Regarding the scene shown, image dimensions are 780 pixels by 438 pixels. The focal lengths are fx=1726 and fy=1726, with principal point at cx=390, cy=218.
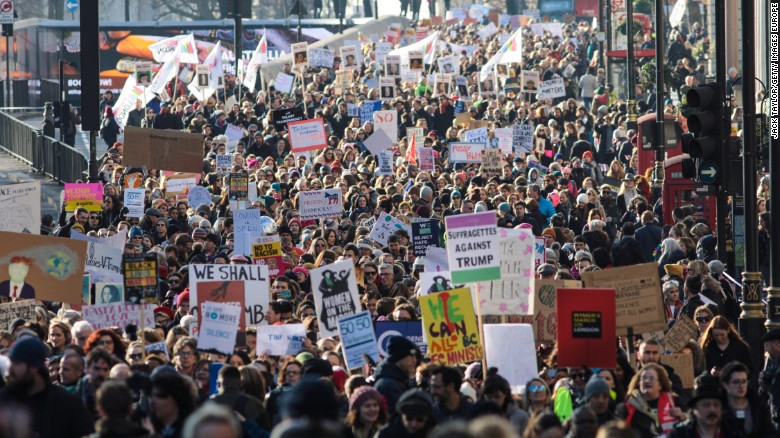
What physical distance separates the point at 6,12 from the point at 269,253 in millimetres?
28308

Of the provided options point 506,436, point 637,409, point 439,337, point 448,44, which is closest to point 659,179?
point 439,337

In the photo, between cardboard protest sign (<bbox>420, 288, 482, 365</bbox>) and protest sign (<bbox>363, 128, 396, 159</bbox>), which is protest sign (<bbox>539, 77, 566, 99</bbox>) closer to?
protest sign (<bbox>363, 128, 396, 159</bbox>)

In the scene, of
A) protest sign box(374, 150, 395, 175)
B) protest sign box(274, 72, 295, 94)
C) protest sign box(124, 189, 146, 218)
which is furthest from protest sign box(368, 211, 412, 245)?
protest sign box(274, 72, 295, 94)

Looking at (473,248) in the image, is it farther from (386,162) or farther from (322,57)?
(322,57)

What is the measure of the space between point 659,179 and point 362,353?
13.6 metres

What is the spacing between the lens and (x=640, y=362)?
39.7 ft

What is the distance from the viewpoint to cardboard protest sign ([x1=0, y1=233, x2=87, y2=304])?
14.7m

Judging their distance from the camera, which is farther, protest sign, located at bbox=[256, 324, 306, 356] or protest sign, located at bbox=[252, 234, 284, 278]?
protest sign, located at bbox=[252, 234, 284, 278]

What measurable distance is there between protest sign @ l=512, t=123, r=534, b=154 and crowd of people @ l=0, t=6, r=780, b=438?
135 millimetres

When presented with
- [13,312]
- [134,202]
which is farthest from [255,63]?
[13,312]

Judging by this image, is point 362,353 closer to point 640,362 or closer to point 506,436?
point 640,362

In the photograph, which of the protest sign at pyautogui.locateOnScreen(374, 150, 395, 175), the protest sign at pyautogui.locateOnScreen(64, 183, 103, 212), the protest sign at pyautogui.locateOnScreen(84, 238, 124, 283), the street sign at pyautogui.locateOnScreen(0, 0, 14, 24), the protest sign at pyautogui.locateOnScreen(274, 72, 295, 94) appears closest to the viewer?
the protest sign at pyautogui.locateOnScreen(84, 238, 124, 283)

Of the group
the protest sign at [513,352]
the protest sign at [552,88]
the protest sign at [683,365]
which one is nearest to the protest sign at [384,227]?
the protest sign at [683,365]

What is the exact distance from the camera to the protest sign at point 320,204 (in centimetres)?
2133
